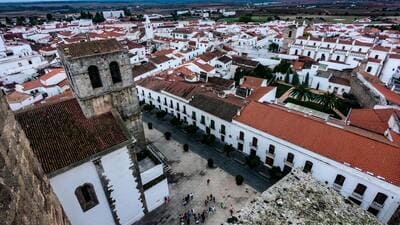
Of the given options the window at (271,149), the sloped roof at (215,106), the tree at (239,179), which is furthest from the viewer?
the sloped roof at (215,106)

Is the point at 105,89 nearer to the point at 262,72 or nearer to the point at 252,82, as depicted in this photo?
the point at 252,82

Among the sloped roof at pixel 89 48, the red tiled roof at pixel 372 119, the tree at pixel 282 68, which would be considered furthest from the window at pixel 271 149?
the tree at pixel 282 68

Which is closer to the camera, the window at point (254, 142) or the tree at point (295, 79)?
the window at point (254, 142)

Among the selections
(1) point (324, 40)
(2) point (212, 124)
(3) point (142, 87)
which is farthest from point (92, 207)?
(1) point (324, 40)

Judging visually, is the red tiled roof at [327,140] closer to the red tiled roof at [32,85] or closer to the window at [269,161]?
the window at [269,161]

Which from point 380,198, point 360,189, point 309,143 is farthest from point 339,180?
point 309,143

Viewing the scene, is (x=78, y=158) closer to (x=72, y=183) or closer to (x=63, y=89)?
(x=72, y=183)

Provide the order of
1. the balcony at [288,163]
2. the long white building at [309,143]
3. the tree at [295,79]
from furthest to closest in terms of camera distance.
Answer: the tree at [295,79], the balcony at [288,163], the long white building at [309,143]

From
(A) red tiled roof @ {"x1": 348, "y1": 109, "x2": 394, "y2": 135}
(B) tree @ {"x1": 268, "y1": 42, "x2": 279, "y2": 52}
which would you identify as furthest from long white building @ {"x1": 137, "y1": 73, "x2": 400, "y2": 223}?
(B) tree @ {"x1": 268, "y1": 42, "x2": 279, "y2": 52}

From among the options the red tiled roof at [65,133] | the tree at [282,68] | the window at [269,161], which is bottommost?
the window at [269,161]
